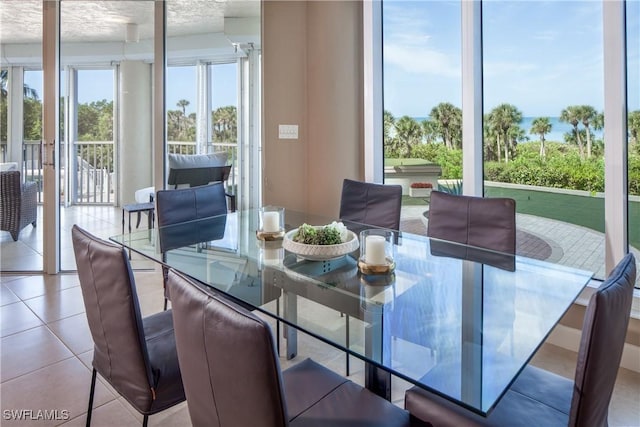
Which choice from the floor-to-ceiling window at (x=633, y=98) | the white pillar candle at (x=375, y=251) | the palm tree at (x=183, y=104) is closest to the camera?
the white pillar candle at (x=375, y=251)

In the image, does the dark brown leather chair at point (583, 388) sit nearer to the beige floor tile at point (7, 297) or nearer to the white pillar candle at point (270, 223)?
the white pillar candle at point (270, 223)

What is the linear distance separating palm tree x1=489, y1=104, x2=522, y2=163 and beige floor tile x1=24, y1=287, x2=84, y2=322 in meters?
3.28

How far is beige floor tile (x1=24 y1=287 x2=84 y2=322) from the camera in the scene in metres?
2.95

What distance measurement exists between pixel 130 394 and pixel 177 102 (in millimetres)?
3075

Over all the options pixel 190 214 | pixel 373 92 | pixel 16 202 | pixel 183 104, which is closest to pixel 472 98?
pixel 373 92

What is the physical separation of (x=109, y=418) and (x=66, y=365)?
623mm

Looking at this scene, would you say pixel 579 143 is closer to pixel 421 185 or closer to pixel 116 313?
pixel 421 185

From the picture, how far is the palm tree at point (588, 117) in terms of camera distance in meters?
2.45

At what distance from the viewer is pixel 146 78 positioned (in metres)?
3.96

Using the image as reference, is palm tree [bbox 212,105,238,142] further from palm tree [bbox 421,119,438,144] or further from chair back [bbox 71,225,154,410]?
chair back [bbox 71,225,154,410]

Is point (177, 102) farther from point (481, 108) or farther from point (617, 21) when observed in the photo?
point (617, 21)

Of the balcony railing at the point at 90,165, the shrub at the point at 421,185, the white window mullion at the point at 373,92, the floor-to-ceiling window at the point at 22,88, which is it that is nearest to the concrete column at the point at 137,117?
the balcony railing at the point at 90,165

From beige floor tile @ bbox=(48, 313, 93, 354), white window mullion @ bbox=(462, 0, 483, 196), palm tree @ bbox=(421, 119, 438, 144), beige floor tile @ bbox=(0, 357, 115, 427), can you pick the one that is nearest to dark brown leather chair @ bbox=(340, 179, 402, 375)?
white window mullion @ bbox=(462, 0, 483, 196)

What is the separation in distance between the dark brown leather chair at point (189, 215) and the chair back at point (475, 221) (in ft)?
4.28
